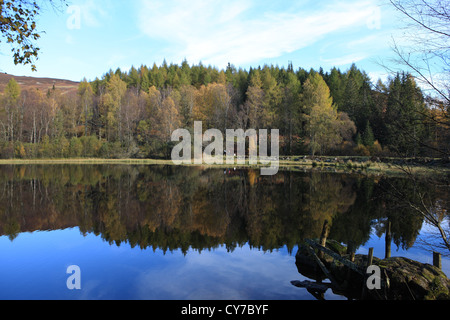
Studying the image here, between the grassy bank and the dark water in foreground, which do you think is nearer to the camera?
the dark water in foreground

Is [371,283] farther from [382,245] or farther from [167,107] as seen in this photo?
[167,107]

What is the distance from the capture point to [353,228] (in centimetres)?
1330

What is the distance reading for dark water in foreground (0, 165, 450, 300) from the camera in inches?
318

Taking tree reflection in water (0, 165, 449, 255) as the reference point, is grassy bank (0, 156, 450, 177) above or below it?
above

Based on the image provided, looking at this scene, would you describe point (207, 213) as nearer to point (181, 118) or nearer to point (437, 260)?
point (437, 260)

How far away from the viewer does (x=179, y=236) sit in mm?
12328

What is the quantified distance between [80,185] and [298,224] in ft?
58.0

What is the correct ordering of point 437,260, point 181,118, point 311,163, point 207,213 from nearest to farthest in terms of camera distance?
point 437,260
point 207,213
point 311,163
point 181,118

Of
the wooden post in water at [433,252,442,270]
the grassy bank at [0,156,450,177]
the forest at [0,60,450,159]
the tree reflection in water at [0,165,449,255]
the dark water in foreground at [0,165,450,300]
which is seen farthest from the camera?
the forest at [0,60,450,159]

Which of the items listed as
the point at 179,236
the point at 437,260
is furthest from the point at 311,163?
the point at 437,260

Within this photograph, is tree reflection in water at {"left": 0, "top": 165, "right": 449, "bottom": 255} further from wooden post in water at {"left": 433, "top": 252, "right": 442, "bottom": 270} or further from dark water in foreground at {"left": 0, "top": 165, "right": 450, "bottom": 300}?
wooden post in water at {"left": 433, "top": 252, "right": 442, "bottom": 270}

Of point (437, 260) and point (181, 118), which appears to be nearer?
point (437, 260)

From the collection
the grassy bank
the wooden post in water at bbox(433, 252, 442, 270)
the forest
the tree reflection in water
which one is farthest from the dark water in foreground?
the forest
